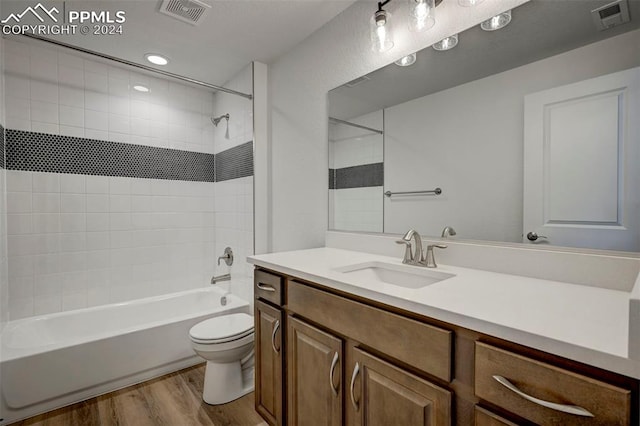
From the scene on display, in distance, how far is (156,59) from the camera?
2.37 m

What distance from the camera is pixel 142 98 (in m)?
2.66

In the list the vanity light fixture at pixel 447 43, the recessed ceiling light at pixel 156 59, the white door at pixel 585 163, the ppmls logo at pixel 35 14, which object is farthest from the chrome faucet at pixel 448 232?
the ppmls logo at pixel 35 14

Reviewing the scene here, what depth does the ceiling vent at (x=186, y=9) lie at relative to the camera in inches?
66.1

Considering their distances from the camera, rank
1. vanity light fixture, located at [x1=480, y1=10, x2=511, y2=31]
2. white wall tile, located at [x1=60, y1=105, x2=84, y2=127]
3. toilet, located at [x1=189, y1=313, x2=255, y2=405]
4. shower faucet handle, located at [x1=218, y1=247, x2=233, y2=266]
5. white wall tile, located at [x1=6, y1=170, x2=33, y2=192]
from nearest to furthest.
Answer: vanity light fixture, located at [x1=480, y1=10, x2=511, y2=31]
toilet, located at [x1=189, y1=313, x2=255, y2=405]
white wall tile, located at [x1=6, y1=170, x2=33, y2=192]
white wall tile, located at [x1=60, y1=105, x2=84, y2=127]
shower faucet handle, located at [x1=218, y1=247, x2=233, y2=266]

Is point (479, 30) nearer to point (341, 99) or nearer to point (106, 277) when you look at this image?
point (341, 99)

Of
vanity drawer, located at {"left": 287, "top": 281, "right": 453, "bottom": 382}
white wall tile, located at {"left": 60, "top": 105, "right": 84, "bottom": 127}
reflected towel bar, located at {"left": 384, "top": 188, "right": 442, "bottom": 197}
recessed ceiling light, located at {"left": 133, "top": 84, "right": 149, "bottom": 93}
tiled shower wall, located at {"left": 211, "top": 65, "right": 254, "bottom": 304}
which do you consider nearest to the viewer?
vanity drawer, located at {"left": 287, "top": 281, "right": 453, "bottom": 382}

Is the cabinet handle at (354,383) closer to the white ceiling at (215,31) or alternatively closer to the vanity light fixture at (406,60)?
the vanity light fixture at (406,60)

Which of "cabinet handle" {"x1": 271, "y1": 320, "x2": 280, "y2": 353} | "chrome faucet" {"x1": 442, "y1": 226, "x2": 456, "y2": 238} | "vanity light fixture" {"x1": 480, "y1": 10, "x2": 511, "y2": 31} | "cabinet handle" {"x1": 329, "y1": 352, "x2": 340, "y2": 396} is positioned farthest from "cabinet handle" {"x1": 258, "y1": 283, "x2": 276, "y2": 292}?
"vanity light fixture" {"x1": 480, "y1": 10, "x2": 511, "y2": 31}

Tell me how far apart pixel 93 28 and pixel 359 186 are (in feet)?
6.70

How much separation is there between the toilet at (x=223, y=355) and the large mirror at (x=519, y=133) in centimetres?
106

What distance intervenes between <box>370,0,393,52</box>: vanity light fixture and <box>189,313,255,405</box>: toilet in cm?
180

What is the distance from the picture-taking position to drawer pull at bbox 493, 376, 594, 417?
545 millimetres

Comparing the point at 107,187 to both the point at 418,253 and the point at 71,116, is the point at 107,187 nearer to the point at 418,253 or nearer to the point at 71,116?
the point at 71,116

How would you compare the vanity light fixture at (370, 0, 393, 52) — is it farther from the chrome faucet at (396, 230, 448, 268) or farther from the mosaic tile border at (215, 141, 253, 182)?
the mosaic tile border at (215, 141, 253, 182)
